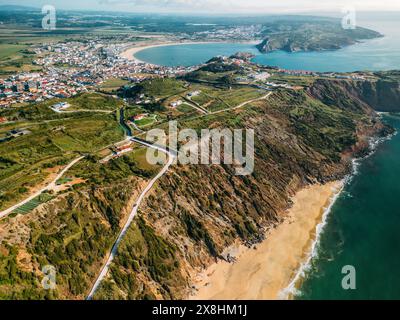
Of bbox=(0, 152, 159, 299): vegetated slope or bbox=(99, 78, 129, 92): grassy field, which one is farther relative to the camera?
bbox=(99, 78, 129, 92): grassy field

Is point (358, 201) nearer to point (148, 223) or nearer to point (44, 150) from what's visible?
point (148, 223)

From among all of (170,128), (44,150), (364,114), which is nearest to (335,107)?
(364,114)

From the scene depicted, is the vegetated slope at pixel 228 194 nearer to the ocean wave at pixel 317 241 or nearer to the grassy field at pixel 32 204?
the ocean wave at pixel 317 241

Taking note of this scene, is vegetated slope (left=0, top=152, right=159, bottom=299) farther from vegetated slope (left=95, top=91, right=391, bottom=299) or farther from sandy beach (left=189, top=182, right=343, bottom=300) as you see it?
sandy beach (left=189, top=182, right=343, bottom=300)

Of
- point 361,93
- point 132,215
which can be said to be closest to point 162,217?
point 132,215

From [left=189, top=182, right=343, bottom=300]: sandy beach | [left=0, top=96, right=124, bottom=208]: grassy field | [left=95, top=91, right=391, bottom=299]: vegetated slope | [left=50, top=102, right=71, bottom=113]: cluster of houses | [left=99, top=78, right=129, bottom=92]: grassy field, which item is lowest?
[left=189, top=182, right=343, bottom=300]: sandy beach

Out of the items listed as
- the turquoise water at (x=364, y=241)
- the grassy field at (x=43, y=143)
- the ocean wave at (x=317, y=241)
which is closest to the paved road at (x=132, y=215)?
the grassy field at (x=43, y=143)

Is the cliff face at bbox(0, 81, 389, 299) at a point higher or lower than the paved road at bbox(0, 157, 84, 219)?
lower

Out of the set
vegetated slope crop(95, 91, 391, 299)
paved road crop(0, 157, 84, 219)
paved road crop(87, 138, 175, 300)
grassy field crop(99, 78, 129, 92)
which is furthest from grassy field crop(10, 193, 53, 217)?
grassy field crop(99, 78, 129, 92)
